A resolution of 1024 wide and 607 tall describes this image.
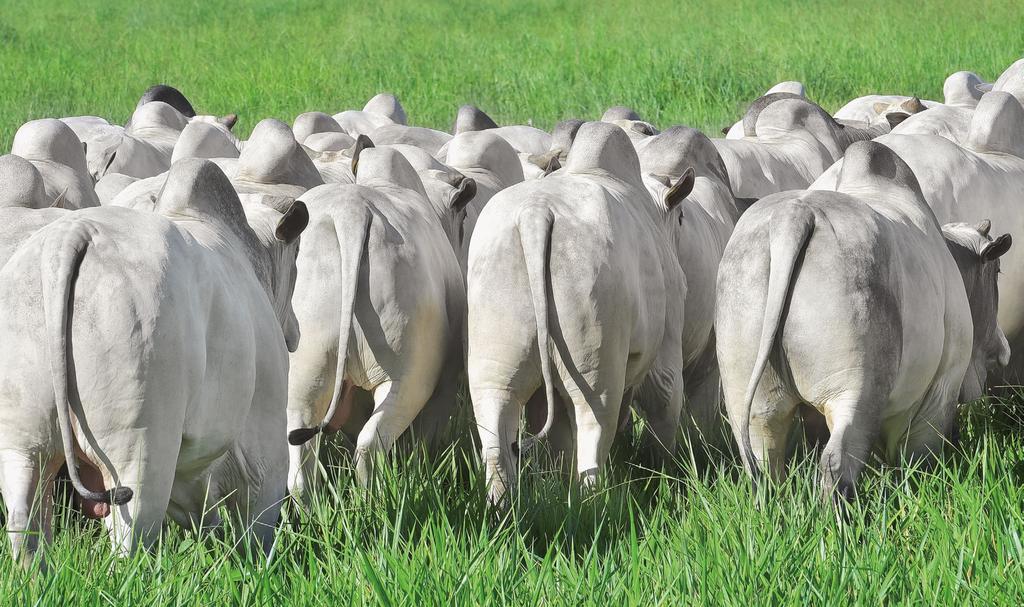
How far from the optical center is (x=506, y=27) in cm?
2134

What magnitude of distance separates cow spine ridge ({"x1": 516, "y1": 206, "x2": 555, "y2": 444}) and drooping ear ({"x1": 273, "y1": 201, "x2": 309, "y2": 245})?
2.47 ft

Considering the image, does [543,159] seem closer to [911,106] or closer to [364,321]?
[364,321]

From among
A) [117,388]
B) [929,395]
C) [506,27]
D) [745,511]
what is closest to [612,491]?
[745,511]

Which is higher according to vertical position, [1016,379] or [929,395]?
[929,395]

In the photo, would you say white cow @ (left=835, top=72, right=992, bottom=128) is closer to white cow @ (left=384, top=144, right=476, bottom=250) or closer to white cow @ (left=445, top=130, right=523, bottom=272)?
white cow @ (left=445, top=130, right=523, bottom=272)

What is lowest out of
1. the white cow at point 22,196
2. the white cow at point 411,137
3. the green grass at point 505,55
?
the green grass at point 505,55

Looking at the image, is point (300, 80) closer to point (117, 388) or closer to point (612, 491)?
point (612, 491)

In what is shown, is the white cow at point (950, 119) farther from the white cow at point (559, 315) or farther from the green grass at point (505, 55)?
the green grass at point (505, 55)

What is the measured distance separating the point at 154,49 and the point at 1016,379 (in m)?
16.0

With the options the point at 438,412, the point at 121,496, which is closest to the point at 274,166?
the point at 438,412

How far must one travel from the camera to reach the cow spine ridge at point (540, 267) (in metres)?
4.36

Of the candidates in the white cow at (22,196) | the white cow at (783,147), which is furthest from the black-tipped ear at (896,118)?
the white cow at (22,196)

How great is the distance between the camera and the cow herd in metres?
3.12

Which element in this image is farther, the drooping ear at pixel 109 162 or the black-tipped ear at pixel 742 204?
the drooping ear at pixel 109 162
